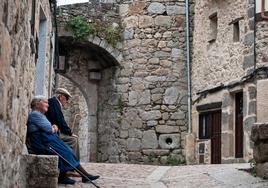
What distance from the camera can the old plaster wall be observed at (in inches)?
431

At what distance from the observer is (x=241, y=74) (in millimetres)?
11258

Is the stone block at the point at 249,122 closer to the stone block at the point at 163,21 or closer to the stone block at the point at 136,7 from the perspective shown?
the stone block at the point at 163,21

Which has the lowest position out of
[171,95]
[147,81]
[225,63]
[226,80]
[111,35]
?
[171,95]

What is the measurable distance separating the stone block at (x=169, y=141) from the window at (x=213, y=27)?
2.32m

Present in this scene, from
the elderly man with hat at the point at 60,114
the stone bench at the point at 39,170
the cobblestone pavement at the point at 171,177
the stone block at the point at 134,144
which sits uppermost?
the elderly man with hat at the point at 60,114

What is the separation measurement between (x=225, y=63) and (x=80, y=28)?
11.9 ft

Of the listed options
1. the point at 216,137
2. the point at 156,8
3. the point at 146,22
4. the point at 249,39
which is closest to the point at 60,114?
the point at 249,39

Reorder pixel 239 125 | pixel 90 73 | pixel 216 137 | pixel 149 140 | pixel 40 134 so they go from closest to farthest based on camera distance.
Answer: pixel 40 134 → pixel 239 125 → pixel 216 137 → pixel 149 140 → pixel 90 73

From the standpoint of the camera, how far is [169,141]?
43.7 ft

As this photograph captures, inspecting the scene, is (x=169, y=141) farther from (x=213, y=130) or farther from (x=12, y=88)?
(x=12, y=88)

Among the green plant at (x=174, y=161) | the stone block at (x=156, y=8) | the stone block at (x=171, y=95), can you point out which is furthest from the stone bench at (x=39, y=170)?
the stone block at (x=156, y=8)

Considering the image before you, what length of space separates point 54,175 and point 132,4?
8.90 meters

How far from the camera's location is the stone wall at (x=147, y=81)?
43.7ft

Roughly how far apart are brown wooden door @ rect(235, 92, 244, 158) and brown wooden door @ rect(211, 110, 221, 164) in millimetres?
675
